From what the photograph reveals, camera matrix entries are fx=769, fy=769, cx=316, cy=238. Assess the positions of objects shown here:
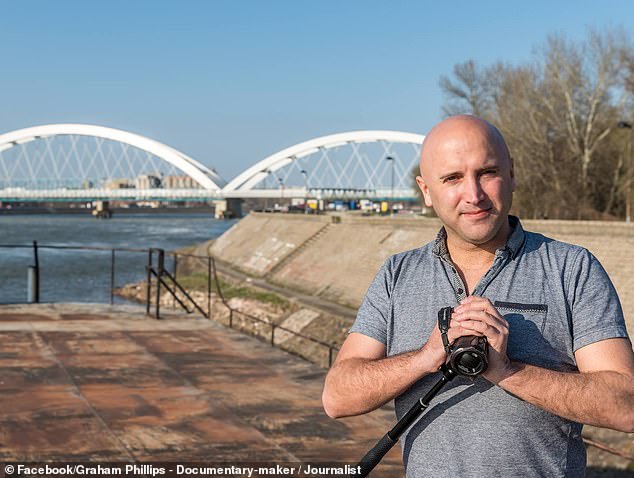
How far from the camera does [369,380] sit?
2.15 m

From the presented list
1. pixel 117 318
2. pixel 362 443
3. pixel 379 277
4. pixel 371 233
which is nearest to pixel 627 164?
pixel 371 233

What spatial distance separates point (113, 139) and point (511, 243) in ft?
371

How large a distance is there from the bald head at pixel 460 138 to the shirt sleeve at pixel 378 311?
0.36 m

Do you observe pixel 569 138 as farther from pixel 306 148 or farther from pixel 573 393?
pixel 306 148

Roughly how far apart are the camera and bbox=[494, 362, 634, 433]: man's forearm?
0.10 metres

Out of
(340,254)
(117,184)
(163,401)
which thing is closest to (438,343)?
(163,401)

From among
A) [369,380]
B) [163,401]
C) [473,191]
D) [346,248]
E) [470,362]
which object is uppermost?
[473,191]

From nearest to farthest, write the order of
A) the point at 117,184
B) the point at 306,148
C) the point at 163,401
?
the point at 163,401 < the point at 306,148 < the point at 117,184

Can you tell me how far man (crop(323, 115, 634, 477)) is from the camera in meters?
1.97

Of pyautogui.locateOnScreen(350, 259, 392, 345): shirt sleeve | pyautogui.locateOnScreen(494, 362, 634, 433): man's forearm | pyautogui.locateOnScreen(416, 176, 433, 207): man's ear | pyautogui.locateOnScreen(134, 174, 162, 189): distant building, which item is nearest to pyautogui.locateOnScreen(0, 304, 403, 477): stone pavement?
pyautogui.locateOnScreen(350, 259, 392, 345): shirt sleeve

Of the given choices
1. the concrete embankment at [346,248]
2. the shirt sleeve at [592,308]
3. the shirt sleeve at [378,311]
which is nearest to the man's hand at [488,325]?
the shirt sleeve at [592,308]

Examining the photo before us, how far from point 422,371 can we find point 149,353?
29.2 feet

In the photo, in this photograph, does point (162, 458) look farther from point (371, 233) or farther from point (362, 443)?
point (371, 233)

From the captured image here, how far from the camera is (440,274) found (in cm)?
224
